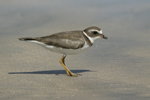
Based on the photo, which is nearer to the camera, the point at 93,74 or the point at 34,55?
the point at 93,74

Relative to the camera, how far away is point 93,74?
9656 millimetres

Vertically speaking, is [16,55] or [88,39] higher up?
[88,39]

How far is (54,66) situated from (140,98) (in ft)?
12.3

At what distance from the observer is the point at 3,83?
8.68 m

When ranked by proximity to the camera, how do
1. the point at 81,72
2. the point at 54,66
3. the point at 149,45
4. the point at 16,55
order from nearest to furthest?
the point at 81,72 < the point at 54,66 < the point at 16,55 < the point at 149,45

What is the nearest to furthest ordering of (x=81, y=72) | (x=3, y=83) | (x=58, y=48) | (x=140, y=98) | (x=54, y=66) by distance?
1. (x=140, y=98)
2. (x=3, y=83)
3. (x=58, y=48)
4. (x=81, y=72)
5. (x=54, y=66)

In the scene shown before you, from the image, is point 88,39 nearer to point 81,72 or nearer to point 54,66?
point 81,72

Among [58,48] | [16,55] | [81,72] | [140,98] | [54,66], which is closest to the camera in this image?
[140,98]

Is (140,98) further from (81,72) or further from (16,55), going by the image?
(16,55)

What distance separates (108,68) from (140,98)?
115 inches

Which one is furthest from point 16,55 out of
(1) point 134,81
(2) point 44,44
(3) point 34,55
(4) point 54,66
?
(1) point 134,81

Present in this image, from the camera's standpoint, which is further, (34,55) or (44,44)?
(34,55)

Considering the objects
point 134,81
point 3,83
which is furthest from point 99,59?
point 3,83

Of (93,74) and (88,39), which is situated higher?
(88,39)
